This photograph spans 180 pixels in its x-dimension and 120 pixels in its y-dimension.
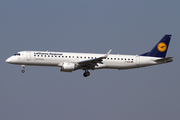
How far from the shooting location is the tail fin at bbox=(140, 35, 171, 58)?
202ft

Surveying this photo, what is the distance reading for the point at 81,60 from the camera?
2233 inches

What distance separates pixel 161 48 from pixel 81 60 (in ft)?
51.5

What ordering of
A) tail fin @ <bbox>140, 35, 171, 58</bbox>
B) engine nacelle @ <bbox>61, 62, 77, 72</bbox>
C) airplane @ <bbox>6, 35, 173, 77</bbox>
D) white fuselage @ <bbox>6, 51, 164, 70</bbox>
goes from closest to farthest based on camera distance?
engine nacelle @ <bbox>61, 62, 77, 72</bbox> < airplane @ <bbox>6, 35, 173, 77</bbox> < white fuselage @ <bbox>6, 51, 164, 70</bbox> < tail fin @ <bbox>140, 35, 171, 58</bbox>

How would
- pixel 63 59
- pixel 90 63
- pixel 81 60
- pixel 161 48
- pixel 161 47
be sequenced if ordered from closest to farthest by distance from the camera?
pixel 90 63 → pixel 63 59 → pixel 81 60 → pixel 161 48 → pixel 161 47

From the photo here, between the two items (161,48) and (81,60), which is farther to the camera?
(161,48)

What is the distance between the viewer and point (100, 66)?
57219 millimetres

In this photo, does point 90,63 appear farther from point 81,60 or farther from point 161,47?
point 161,47

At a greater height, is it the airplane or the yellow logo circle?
the yellow logo circle

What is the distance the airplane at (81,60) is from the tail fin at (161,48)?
1.77m

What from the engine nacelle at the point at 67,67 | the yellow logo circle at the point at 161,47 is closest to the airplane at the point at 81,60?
the engine nacelle at the point at 67,67

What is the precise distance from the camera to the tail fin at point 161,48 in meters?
61.6

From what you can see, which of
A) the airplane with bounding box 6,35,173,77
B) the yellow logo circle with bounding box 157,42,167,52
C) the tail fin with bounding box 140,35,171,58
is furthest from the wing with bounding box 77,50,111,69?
the yellow logo circle with bounding box 157,42,167,52

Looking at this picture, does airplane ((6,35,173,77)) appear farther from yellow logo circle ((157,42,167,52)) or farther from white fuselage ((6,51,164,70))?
yellow logo circle ((157,42,167,52))

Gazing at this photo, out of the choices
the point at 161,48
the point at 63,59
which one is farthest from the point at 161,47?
the point at 63,59
